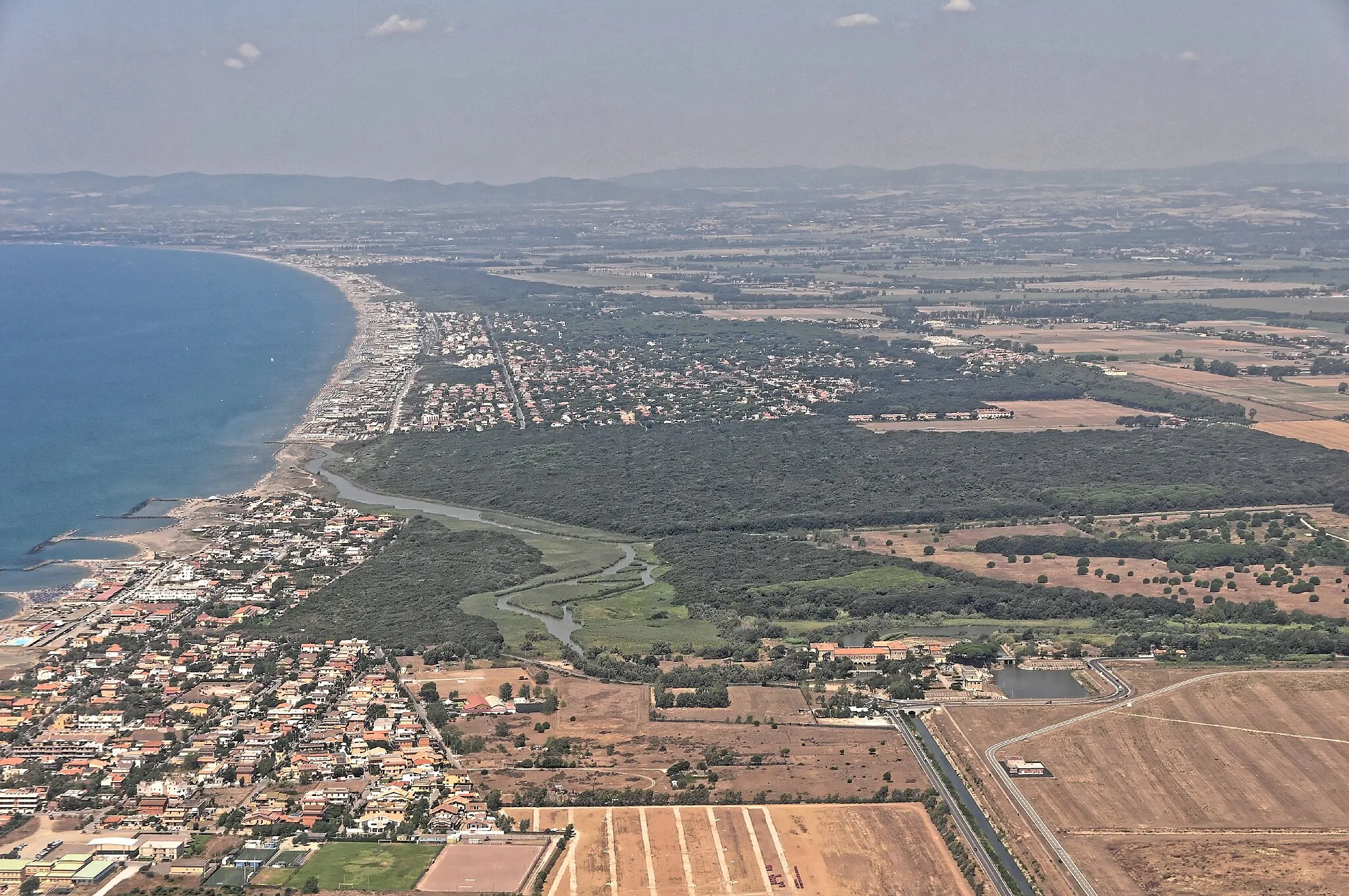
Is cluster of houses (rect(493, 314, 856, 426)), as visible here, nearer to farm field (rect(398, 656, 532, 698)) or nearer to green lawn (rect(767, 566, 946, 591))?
green lawn (rect(767, 566, 946, 591))

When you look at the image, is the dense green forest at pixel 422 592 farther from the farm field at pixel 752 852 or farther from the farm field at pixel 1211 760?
the farm field at pixel 1211 760

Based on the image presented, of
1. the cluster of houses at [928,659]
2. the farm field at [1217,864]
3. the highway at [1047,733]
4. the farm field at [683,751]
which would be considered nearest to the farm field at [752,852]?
the farm field at [683,751]

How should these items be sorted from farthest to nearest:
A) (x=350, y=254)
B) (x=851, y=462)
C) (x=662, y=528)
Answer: (x=350, y=254) < (x=851, y=462) < (x=662, y=528)

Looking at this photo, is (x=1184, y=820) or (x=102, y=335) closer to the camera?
(x=1184, y=820)

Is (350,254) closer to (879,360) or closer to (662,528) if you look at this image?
(879,360)

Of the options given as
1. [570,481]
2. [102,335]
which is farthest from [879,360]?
[102,335]

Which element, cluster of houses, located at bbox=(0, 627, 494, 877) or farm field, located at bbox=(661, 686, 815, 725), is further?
farm field, located at bbox=(661, 686, 815, 725)

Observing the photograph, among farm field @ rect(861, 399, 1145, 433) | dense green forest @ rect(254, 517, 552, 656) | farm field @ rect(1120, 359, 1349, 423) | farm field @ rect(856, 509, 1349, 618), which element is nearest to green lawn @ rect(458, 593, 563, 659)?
dense green forest @ rect(254, 517, 552, 656)
